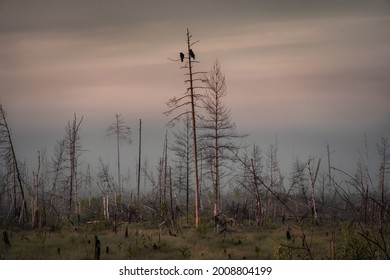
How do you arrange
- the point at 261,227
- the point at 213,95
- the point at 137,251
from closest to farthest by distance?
the point at 137,251 < the point at 213,95 < the point at 261,227

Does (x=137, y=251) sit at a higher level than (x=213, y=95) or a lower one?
lower

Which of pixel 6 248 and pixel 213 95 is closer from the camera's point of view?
pixel 6 248

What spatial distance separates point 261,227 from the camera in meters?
15.2

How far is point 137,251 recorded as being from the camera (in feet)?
32.2
